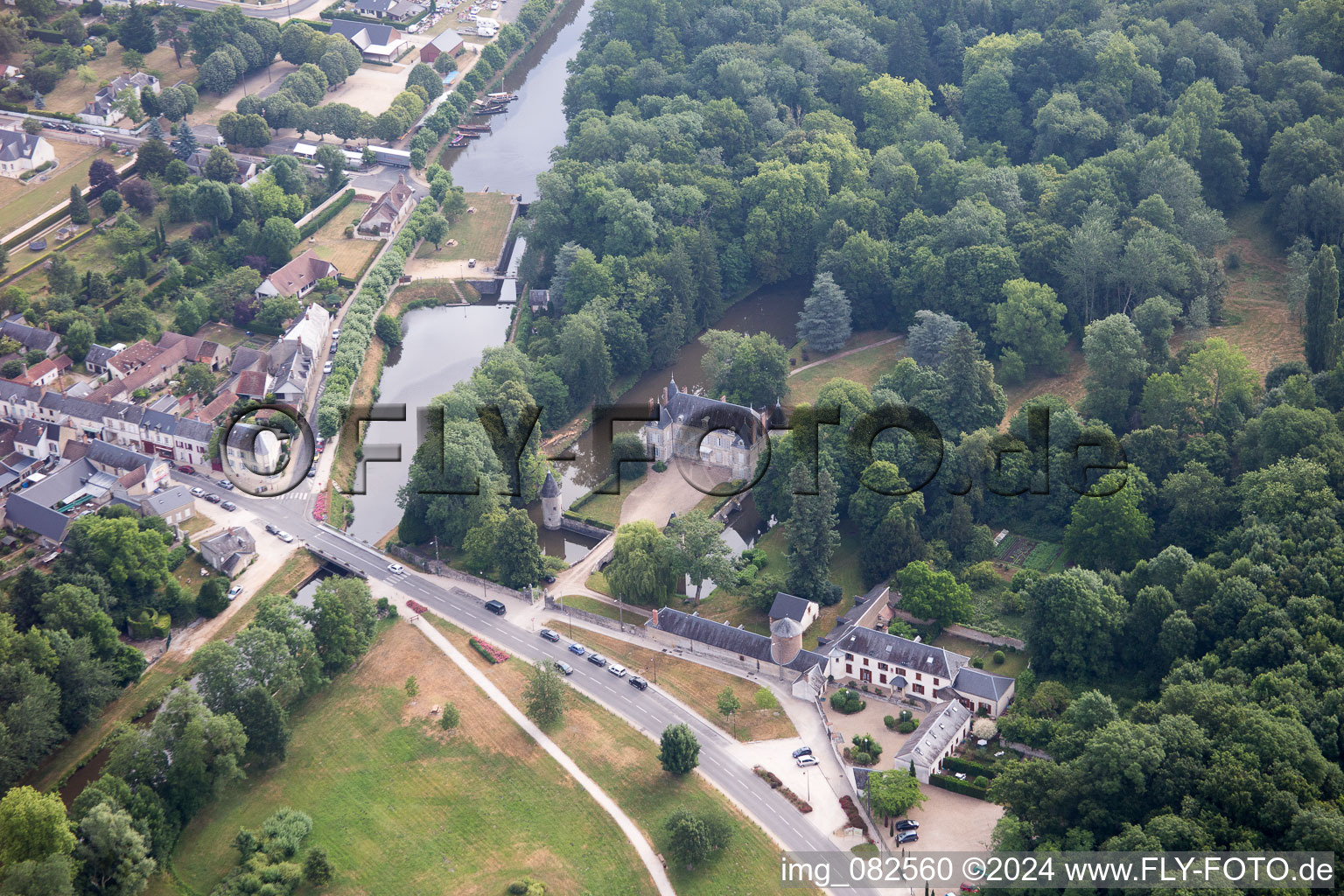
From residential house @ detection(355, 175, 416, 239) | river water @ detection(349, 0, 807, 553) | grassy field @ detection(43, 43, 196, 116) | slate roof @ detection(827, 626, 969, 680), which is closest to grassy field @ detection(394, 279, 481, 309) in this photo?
→ river water @ detection(349, 0, 807, 553)

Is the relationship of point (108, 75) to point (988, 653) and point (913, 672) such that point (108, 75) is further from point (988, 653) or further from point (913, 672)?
point (988, 653)

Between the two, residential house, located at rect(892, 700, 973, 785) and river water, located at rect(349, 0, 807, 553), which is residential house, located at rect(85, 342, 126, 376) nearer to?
river water, located at rect(349, 0, 807, 553)

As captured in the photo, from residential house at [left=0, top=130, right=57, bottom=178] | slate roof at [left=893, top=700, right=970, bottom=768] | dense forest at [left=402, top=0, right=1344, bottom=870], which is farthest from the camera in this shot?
residential house at [left=0, top=130, right=57, bottom=178]

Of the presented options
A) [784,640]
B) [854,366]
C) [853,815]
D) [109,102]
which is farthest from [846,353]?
[109,102]

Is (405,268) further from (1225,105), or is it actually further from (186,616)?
(1225,105)

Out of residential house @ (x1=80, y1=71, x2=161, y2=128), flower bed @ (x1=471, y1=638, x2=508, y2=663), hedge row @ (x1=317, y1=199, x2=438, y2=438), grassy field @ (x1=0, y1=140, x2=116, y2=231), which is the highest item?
residential house @ (x1=80, y1=71, x2=161, y2=128)

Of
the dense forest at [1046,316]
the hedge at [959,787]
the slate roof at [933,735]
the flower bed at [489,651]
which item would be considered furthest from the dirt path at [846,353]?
A: the hedge at [959,787]
